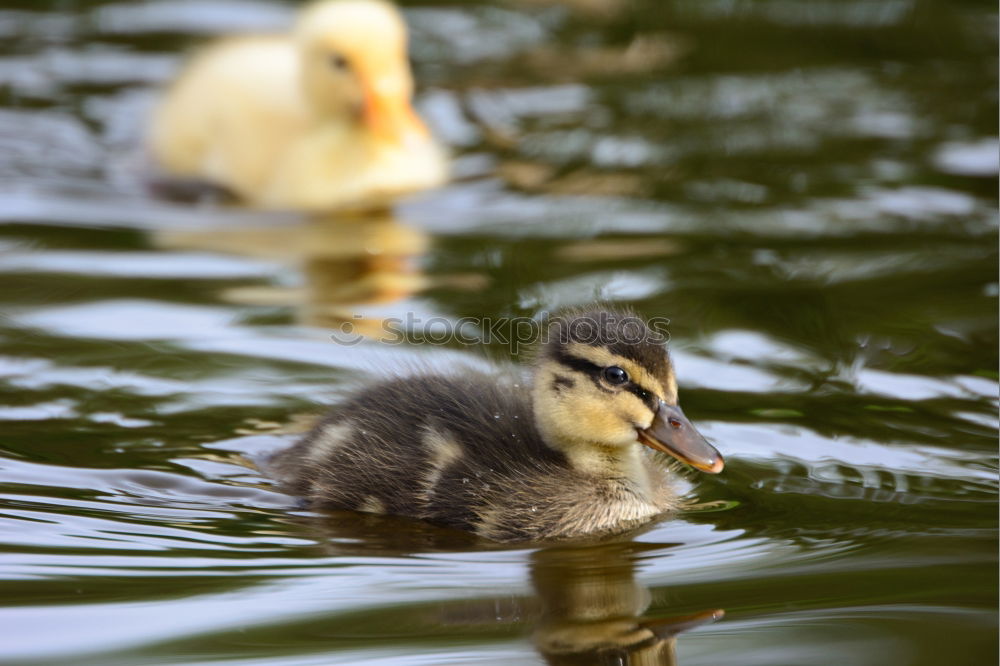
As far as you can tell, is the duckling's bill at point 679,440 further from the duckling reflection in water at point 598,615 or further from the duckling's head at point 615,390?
the duckling reflection in water at point 598,615

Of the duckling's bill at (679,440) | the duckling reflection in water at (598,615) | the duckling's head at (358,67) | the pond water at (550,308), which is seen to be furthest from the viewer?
the duckling's head at (358,67)

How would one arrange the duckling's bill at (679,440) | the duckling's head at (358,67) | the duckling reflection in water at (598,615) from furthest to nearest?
the duckling's head at (358,67) → the duckling's bill at (679,440) → the duckling reflection in water at (598,615)

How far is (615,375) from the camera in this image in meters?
3.30

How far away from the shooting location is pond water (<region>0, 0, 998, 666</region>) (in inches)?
112

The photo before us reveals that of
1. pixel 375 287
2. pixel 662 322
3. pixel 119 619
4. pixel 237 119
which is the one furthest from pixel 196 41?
pixel 119 619

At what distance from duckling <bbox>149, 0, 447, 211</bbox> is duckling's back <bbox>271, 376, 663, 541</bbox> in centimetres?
239

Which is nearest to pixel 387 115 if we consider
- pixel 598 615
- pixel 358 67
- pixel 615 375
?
pixel 358 67

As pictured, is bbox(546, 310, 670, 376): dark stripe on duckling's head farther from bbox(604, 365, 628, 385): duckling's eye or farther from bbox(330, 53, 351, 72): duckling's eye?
bbox(330, 53, 351, 72): duckling's eye

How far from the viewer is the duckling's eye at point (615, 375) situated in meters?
3.29

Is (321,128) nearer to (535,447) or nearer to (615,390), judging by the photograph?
(535,447)

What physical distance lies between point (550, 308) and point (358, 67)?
1700mm

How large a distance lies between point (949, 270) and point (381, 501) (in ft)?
7.88

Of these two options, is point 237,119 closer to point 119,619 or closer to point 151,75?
point 151,75

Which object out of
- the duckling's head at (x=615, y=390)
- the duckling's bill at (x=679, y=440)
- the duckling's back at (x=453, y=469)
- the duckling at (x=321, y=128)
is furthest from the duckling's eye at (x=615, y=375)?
the duckling at (x=321, y=128)
